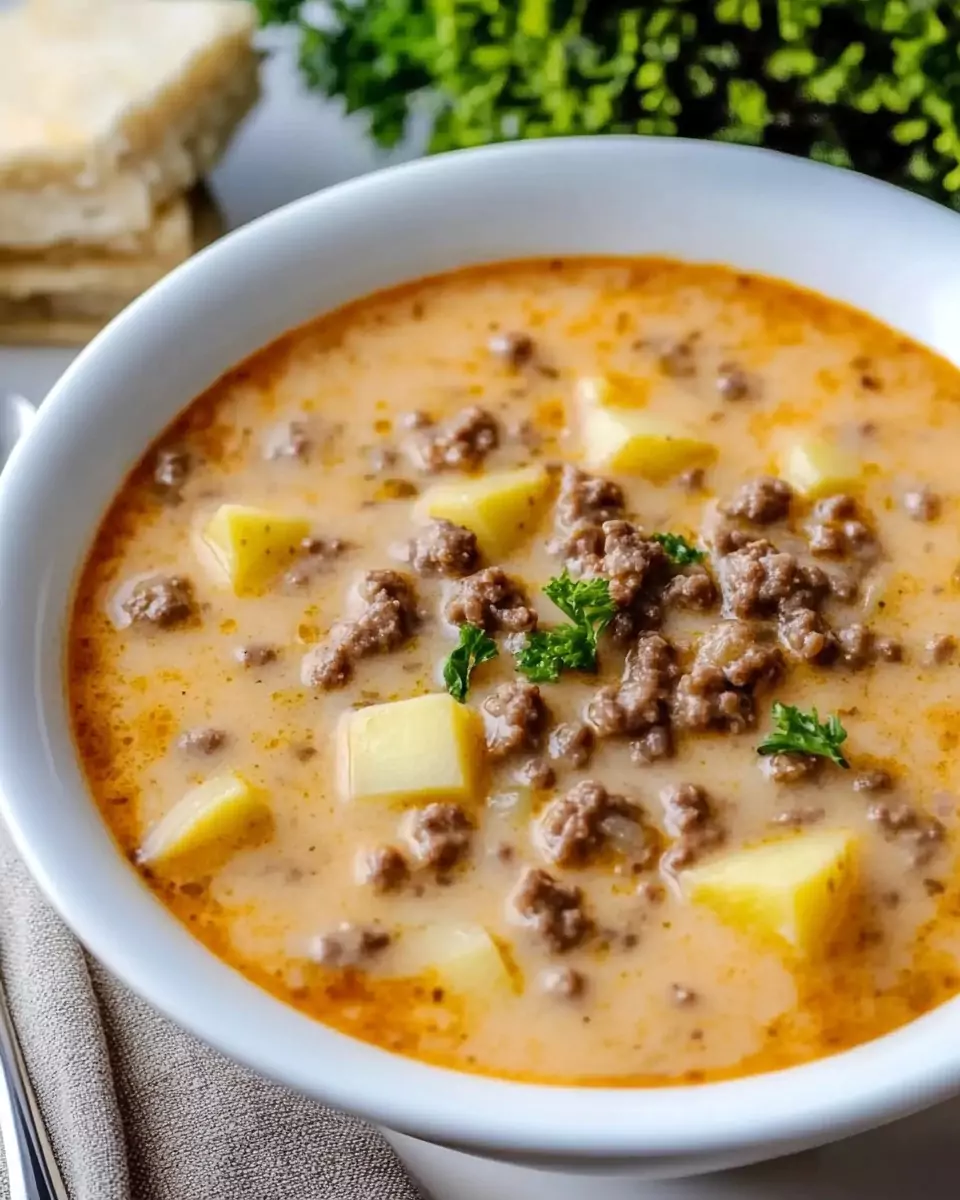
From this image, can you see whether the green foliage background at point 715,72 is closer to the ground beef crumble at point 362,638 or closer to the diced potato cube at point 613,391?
the diced potato cube at point 613,391

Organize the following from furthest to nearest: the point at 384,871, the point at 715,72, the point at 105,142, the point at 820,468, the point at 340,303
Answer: the point at 105,142 → the point at 715,72 → the point at 340,303 → the point at 820,468 → the point at 384,871

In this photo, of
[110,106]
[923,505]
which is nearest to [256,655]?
[923,505]

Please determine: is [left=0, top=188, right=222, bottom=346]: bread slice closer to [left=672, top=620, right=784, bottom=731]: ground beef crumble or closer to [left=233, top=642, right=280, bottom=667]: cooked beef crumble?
[left=233, top=642, right=280, bottom=667]: cooked beef crumble

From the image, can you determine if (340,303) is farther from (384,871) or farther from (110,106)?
(384,871)

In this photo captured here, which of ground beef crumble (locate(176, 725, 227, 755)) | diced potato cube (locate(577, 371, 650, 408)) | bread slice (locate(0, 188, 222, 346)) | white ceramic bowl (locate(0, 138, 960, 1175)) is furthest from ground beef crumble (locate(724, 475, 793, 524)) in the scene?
bread slice (locate(0, 188, 222, 346))

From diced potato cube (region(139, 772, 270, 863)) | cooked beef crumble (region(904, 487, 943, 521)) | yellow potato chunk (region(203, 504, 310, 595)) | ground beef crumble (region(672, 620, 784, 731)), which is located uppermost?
cooked beef crumble (region(904, 487, 943, 521))

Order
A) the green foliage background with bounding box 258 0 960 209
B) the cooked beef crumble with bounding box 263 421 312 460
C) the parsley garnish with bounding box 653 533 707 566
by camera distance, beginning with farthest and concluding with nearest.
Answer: the green foliage background with bounding box 258 0 960 209 < the cooked beef crumble with bounding box 263 421 312 460 < the parsley garnish with bounding box 653 533 707 566
